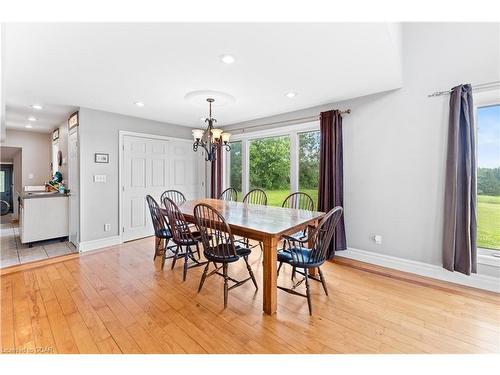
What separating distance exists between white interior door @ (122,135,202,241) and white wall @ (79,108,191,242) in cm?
17

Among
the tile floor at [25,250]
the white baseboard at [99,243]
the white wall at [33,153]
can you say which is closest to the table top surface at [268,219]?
the white baseboard at [99,243]

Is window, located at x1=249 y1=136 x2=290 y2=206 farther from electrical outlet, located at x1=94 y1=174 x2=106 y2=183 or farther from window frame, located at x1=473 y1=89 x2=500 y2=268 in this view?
electrical outlet, located at x1=94 y1=174 x2=106 y2=183

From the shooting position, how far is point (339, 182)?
11.1ft

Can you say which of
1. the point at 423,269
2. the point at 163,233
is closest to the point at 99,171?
the point at 163,233

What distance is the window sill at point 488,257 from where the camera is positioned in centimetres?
245

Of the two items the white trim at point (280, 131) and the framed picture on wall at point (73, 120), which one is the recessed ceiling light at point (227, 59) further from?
the framed picture on wall at point (73, 120)

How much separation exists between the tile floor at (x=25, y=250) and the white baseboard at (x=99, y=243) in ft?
0.47

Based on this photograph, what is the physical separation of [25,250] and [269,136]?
4.56 meters

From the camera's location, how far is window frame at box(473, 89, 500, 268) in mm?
2443

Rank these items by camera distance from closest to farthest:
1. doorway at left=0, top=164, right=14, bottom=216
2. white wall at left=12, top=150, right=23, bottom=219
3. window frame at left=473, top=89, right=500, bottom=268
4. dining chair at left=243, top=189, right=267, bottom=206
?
window frame at left=473, top=89, right=500, bottom=268, dining chair at left=243, top=189, right=267, bottom=206, white wall at left=12, top=150, right=23, bottom=219, doorway at left=0, top=164, right=14, bottom=216

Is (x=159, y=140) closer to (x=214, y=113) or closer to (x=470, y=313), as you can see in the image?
(x=214, y=113)

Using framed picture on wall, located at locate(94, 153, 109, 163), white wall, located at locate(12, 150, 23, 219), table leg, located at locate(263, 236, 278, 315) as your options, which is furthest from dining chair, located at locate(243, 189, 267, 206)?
white wall, located at locate(12, 150, 23, 219)
